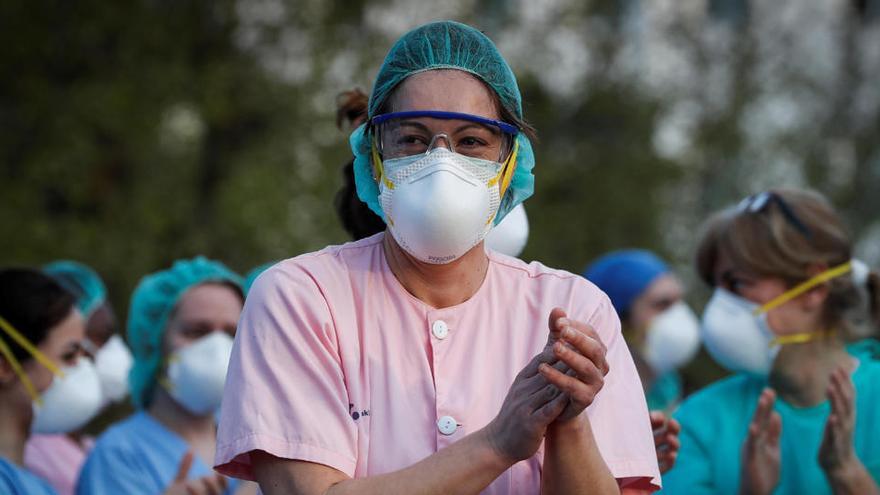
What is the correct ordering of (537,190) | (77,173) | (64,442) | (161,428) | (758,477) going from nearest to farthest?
(758,477) → (161,428) → (64,442) → (77,173) → (537,190)

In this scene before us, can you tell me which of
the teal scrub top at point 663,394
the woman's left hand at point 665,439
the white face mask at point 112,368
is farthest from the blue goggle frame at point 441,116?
the teal scrub top at point 663,394

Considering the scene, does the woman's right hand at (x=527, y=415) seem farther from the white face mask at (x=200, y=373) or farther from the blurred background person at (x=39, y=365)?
the white face mask at (x=200, y=373)

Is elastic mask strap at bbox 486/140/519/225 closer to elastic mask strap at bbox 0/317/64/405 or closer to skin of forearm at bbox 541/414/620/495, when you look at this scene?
skin of forearm at bbox 541/414/620/495

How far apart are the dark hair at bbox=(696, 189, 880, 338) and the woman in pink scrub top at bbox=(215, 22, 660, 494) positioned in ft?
6.04

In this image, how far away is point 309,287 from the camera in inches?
117

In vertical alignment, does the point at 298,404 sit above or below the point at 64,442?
below

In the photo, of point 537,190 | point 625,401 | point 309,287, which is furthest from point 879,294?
point 537,190

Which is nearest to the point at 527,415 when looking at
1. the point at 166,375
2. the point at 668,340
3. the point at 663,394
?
the point at 166,375

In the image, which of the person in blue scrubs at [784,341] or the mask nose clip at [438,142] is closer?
the mask nose clip at [438,142]

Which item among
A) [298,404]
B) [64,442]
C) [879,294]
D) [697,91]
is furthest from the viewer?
[697,91]

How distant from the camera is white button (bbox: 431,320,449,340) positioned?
3.01 m

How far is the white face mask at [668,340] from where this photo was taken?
734cm

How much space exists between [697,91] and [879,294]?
9.85 metres

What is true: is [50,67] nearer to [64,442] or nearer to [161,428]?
[64,442]
